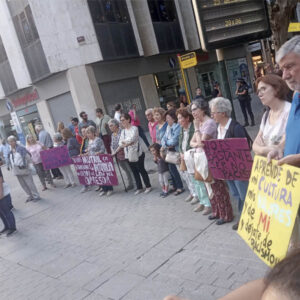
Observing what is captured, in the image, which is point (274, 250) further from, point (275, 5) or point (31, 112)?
point (31, 112)

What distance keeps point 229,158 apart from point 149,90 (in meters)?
15.0

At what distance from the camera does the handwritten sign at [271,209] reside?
2.30 meters

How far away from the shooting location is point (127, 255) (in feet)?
14.2

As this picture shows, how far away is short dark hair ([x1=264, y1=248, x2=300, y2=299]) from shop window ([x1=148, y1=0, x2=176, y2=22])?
19.2 metres

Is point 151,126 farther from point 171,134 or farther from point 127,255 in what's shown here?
point 127,255

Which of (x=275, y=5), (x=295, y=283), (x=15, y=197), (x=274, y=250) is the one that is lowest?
(x=15, y=197)

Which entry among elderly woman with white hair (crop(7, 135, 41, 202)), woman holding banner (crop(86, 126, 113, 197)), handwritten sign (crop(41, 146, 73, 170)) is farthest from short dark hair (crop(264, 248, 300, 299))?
handwritten sign (crop(41, 146, 73, 170))

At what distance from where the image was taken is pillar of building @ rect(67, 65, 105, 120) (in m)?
15.2

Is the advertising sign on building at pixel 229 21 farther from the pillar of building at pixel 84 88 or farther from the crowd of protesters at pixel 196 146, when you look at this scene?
the pillar of building at pixel 84 88

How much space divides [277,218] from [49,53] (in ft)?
48.5

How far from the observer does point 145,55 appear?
715 inches

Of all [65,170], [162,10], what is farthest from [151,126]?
[162,10]

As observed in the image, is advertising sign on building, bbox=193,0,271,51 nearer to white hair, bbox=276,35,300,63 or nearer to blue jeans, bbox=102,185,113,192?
blue jeans, bbox=102,185,113,192

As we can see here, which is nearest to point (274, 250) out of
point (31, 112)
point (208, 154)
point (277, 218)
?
point (277, 218)
